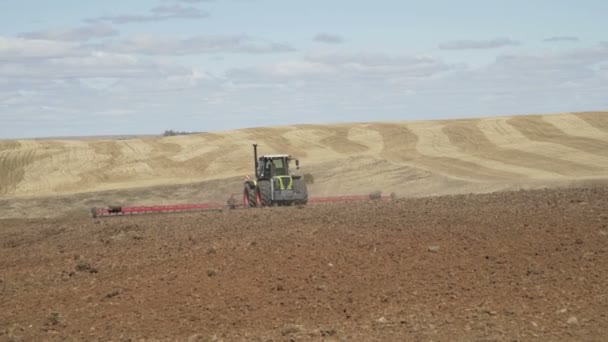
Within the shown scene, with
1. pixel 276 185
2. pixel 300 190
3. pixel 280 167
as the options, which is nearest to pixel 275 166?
pixel 280 167

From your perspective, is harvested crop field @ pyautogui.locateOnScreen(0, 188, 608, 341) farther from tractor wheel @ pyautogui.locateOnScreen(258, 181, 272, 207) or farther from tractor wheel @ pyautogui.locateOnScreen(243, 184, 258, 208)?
tractor wheel @ pyautogui.locateOnScreen(243, 184, 258, 208)

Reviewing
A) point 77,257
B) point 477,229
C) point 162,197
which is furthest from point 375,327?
point 162,197

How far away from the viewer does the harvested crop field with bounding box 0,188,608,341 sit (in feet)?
37.3

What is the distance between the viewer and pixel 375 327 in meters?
11.4

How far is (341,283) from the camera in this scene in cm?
1329

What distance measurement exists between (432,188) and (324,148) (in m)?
22.4

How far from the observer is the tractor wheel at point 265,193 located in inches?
1330

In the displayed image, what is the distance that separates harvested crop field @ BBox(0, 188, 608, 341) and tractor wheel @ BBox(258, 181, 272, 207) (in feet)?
47.8

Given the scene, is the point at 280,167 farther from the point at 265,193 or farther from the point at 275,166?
the point at 265,193

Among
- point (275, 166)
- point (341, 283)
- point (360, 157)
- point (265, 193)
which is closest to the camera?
point (341, 283)

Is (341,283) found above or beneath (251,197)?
above

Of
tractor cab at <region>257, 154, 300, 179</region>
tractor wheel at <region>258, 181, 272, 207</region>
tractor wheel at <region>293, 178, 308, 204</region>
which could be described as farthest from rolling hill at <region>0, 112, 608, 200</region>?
tractor wheel at <region>258, 181, 272, 207</region>

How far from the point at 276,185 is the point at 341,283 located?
20476 millimetres

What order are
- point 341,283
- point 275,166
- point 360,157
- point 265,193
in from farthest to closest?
point 360,157 < point 275,166 < point 265,193 < point 341,283
